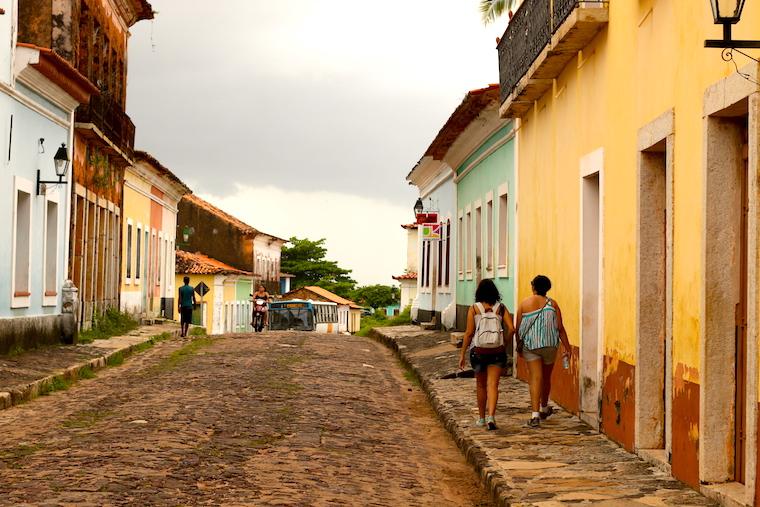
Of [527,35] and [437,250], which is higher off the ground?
[527,35]

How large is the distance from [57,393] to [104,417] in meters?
3.39

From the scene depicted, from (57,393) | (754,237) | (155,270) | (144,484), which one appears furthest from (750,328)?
(155,270)

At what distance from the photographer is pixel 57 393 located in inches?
621

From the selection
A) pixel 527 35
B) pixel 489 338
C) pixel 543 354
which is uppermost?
pixel 527 35

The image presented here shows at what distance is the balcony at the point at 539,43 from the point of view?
1182cm

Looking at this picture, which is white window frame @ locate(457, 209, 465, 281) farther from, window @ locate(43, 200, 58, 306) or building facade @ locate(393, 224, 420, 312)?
building facade @ locate(393, 224, 420, 312)

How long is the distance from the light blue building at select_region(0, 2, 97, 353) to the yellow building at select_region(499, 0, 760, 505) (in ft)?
25.9

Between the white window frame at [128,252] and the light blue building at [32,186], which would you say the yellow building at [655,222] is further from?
the white window frame at [128,252]

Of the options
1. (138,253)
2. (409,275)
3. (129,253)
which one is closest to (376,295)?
(409,275)

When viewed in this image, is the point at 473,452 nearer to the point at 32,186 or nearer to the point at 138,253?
the point at 32,186

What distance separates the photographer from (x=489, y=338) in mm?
11781

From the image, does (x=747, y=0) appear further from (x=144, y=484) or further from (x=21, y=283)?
(x=21, y=283)

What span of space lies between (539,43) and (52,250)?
1153cm

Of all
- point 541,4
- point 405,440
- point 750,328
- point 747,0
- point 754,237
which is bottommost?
point 405,440
